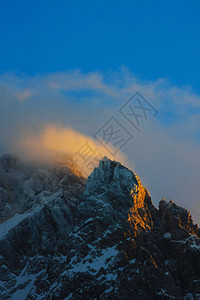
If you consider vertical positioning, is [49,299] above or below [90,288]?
below

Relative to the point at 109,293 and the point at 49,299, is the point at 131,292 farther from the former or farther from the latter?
the point at 49,299

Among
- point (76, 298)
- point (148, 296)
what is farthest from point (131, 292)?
point (76, 298)

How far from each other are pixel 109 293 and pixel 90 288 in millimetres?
8736

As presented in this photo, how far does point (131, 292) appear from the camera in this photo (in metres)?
189

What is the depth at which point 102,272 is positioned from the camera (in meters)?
200

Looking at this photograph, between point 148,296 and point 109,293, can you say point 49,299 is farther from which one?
point 148,296

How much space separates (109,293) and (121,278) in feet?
26.2

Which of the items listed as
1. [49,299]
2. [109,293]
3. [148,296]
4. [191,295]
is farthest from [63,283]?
[191,295]

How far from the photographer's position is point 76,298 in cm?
19212

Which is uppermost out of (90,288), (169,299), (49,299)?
(169,299)

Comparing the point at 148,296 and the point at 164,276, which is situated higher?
the point at 164,276

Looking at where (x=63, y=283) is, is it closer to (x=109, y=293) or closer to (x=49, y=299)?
(x=49, y=299)

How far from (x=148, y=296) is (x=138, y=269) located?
12048mm

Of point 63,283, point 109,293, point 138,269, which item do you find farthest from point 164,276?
point 63,283
